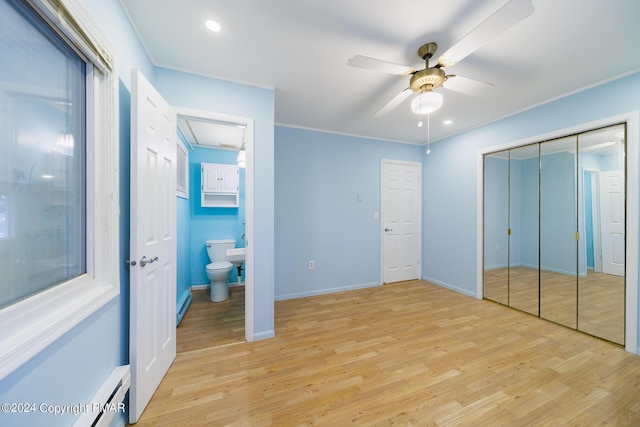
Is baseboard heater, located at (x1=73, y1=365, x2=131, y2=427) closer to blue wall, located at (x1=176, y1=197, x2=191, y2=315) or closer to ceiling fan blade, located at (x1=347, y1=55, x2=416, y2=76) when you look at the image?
blue wall, located at (x1=176, y1=197, x2=191, y2=315)

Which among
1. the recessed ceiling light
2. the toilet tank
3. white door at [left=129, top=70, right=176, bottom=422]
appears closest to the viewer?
white door at [left=129, top=70, right=176, bottom=422]

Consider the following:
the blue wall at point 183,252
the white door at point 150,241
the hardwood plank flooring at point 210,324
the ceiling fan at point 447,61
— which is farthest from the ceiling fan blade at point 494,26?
the blue wall at point 183,252

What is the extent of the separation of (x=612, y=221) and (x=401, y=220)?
232cm

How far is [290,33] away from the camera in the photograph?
1.58 metres

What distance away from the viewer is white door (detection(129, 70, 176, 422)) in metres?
1.36

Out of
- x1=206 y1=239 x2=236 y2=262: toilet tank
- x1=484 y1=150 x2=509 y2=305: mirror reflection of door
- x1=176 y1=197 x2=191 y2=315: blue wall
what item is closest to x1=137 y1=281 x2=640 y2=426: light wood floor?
x1=484 y1=150 x2=509 y2=305: mirror reflection of door

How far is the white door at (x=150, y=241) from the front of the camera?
136cm

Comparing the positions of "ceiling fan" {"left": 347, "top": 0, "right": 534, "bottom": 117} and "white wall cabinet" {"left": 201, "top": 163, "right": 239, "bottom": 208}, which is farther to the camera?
"white wall cabinet" {"left": 201, "top": 163, "right": 239, "bottom": 208}

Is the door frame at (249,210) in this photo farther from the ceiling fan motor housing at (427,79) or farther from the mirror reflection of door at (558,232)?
the mirror reflection of door at (558,232)

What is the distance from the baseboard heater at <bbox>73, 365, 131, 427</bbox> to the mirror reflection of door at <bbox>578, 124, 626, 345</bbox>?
13.0ft

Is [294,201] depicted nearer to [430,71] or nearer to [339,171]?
[339,171]

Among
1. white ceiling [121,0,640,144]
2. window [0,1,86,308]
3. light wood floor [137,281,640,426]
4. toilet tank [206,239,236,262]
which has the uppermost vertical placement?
white ceiling [121,0,640,144]

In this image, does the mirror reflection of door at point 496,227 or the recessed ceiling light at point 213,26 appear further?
the mirror reflection of door at point 496,227

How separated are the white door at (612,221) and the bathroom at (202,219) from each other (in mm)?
4107
